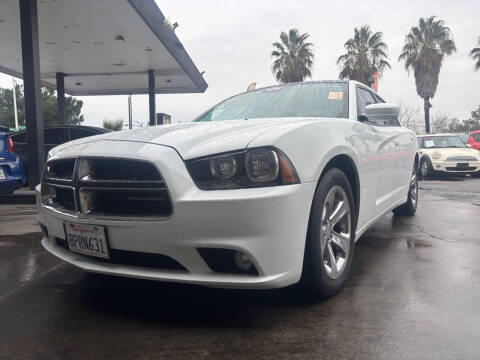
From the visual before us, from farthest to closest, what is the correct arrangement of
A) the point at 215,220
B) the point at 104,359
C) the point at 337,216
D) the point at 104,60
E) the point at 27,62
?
the point at 104,60
the point at 27,62
the point at 337,216
the point at 215,220
the point at 104,359

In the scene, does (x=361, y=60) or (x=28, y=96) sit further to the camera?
(x=361, y=60)

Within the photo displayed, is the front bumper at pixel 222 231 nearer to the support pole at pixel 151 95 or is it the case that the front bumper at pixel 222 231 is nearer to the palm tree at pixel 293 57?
the support pole at pixel 151 95

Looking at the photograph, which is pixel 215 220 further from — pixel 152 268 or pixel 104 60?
pixel 104 60

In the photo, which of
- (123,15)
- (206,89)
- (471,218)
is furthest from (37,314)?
(206,89)

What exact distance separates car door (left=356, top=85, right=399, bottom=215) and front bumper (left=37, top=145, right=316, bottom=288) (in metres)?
1.47

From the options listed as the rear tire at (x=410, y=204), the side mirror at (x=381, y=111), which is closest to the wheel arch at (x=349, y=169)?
the side mirror at (x=381, y=111)

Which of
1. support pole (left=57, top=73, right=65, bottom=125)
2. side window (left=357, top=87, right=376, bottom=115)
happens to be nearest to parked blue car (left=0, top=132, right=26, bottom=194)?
side window (left=357, top=87, right=376, bottom=115)

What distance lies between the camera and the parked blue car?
6621 millimetres

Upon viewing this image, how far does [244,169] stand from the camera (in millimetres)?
2141

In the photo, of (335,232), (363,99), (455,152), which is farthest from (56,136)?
(455,152)

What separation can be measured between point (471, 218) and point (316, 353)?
4.19m

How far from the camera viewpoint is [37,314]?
95.5 inches

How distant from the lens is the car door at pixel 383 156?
11.4ft

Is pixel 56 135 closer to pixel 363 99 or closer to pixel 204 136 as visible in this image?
pixel 363 99
